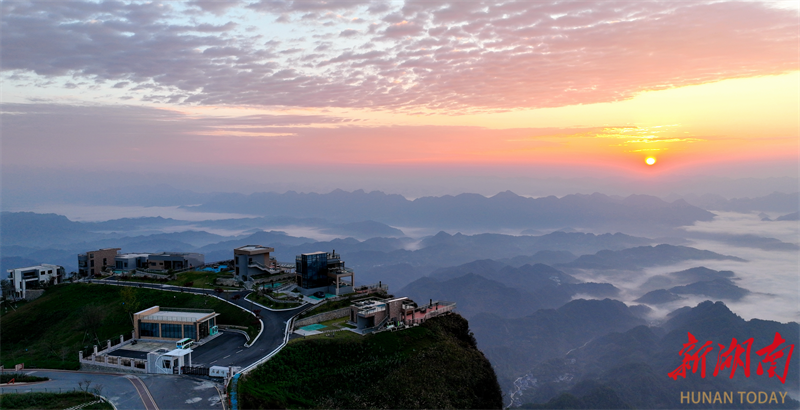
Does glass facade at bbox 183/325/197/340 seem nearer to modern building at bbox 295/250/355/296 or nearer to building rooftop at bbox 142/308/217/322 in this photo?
building rooftop at bbox 142/308/217/322

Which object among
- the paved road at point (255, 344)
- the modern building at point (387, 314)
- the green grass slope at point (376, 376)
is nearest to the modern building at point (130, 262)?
the paved road at point (255, 344)

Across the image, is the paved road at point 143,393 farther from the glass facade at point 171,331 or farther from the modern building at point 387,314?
the modern building at point 387,314

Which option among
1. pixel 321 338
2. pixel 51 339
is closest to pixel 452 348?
pixel 321 338

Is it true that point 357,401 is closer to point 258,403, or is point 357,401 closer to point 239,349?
point 258,403

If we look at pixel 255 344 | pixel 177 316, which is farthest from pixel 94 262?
pixel 255 344

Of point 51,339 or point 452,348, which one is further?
point 51,339

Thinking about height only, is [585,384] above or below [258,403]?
below

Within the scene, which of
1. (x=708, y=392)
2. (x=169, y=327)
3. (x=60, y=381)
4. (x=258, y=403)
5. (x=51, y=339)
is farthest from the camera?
(x=708, y=392)
